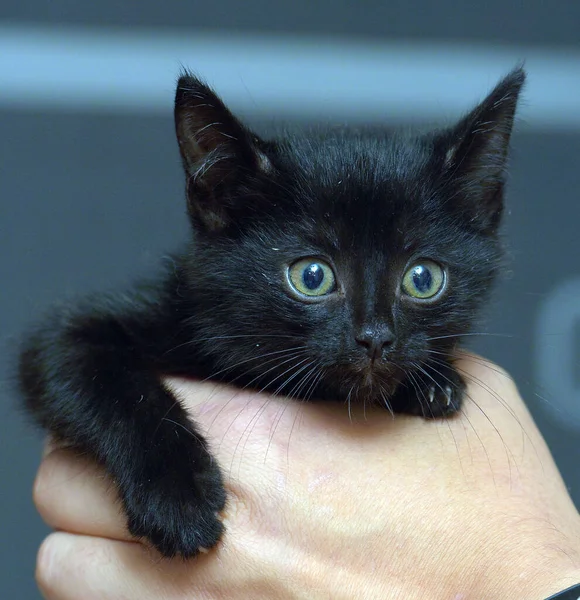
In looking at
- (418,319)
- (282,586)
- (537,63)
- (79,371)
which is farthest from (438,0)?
(282,586)

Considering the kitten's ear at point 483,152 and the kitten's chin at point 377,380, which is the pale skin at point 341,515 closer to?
the kitten's chin at point 377,380

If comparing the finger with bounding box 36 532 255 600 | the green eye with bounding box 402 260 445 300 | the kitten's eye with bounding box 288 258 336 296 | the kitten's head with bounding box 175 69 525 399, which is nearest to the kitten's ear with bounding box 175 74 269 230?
the kitten's head with bounding box 175 69 525 399

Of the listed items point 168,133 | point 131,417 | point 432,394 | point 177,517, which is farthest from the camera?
point 168,133

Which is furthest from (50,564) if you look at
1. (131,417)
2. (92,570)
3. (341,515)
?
(341,515)

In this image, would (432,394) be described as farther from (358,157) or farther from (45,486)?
(45,486)

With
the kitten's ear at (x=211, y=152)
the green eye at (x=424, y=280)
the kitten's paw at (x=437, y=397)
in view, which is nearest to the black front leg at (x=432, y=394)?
the kitten's paw at (x=437, y=397)

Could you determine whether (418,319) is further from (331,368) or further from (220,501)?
(220,501)

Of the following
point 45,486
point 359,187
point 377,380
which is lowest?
point 45,486
